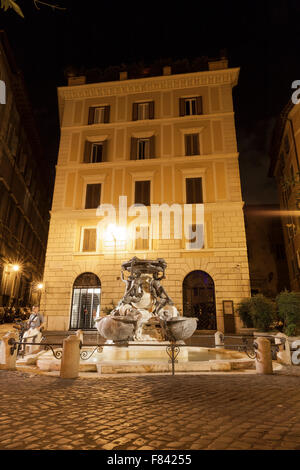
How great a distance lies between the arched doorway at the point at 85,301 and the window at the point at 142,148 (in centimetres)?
974

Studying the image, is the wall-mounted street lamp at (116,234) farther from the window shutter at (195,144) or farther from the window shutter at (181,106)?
the window shutter at (181,106)

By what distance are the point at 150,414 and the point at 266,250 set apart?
30728 millimetres

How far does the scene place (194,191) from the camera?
69.5 ft

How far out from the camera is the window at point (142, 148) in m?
22.8

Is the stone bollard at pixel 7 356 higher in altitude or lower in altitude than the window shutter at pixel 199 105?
lower

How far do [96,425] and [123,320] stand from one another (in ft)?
17.2

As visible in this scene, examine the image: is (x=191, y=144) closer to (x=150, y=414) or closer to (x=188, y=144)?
(x=188, y=144)

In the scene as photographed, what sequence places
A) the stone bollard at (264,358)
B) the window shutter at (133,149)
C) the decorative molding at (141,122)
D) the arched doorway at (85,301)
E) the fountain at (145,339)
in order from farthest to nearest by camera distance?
1. the decorative molding at (141,122)
2. the window shutter at (133,149)
3. the arched doorway at (85,301)
4. the fountain at (145,339)
5. the stone bollard at (264,358)

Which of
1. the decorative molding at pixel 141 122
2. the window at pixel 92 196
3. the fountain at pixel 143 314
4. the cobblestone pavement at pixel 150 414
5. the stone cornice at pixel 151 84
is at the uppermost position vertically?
the stone cornice at pixel 151 84

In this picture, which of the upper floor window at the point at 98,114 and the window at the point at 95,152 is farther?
the upper floor window at the point at 98,114

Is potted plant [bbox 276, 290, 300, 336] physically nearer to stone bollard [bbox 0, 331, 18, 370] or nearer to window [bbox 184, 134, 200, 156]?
stone bollard [bbox 0, 331, 18, 370]

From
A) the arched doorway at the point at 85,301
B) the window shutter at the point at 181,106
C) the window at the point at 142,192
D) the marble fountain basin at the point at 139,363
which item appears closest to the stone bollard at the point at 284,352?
the marble fountain basin at the point at 139,363

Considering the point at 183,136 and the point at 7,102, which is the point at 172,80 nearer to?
the point at 183,136

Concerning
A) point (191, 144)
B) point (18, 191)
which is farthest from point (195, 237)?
point (18, 191)
